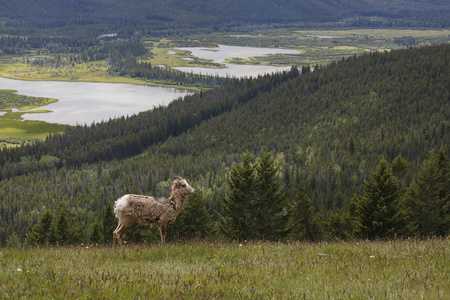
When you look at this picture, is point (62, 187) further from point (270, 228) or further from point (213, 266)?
point (213, 266)

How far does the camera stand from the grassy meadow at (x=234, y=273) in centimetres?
1167

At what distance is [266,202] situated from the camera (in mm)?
59594

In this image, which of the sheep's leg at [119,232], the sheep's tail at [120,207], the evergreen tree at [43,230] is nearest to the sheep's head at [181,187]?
the sheep's tail at [120,207]

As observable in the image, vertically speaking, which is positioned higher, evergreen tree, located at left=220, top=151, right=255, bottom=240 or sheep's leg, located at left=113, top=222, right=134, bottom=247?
sheep's leg, located at left=113, top=222, right=134, bottom=247

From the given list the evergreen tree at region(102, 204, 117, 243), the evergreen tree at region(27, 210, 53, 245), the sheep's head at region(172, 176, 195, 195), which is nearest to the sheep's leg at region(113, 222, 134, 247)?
the sheep's head at region(172, 176, 195, 195)

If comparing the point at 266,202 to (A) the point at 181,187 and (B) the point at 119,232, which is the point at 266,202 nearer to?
Result: (A) the point at 181,187

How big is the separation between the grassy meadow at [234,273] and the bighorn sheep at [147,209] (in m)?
3.79

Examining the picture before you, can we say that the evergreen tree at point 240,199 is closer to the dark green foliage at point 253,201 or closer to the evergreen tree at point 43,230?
the dark green foliage at point 253,201

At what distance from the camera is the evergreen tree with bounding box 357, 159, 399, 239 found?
50625 mm

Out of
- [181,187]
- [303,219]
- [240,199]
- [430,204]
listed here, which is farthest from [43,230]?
[430,204]

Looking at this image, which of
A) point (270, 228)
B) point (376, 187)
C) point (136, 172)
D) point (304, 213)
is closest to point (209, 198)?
point (136, 172)

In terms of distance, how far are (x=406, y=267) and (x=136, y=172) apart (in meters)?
181

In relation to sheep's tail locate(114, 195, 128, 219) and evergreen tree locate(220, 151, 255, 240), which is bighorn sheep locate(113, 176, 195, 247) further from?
evergreen tree locate(220, 151, 255, 240)

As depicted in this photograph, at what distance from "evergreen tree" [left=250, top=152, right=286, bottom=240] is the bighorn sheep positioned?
115 feet
